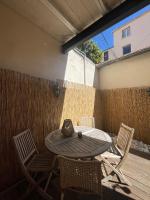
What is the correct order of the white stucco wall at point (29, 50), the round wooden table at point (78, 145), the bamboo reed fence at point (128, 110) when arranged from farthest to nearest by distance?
the bamboo reed fence at point (128, 110) < the white stucco wall at point (29, 50) < the round wooden table at point (78, 145)

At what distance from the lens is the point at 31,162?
2.18m

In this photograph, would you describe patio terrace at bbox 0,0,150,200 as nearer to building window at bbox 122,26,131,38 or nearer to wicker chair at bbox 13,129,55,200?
wicker chair at bbox 13,129,55,200

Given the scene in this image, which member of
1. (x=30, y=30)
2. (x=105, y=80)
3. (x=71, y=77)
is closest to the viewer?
(x=30, y=30)

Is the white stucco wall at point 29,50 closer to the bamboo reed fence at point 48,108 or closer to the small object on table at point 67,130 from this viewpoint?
the bamboo reed fence at point 48,108

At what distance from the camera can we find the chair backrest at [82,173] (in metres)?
1.32

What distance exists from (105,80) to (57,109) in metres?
3.42

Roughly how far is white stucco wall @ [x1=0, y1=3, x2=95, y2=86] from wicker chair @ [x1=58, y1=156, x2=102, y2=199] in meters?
2.37

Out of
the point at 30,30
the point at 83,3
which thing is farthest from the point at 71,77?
the point at 83,3

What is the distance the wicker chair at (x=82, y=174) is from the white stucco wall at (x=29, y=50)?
2.37 meters

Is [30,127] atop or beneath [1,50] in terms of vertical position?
beneath

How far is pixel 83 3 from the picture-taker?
8.47 ft

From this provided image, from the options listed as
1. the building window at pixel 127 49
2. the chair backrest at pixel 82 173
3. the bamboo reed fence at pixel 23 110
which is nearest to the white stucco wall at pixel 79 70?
the bamboo reed fence at pixel 23 110

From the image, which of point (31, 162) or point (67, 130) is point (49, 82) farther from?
point (31, 162)

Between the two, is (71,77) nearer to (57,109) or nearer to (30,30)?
(57,109)
